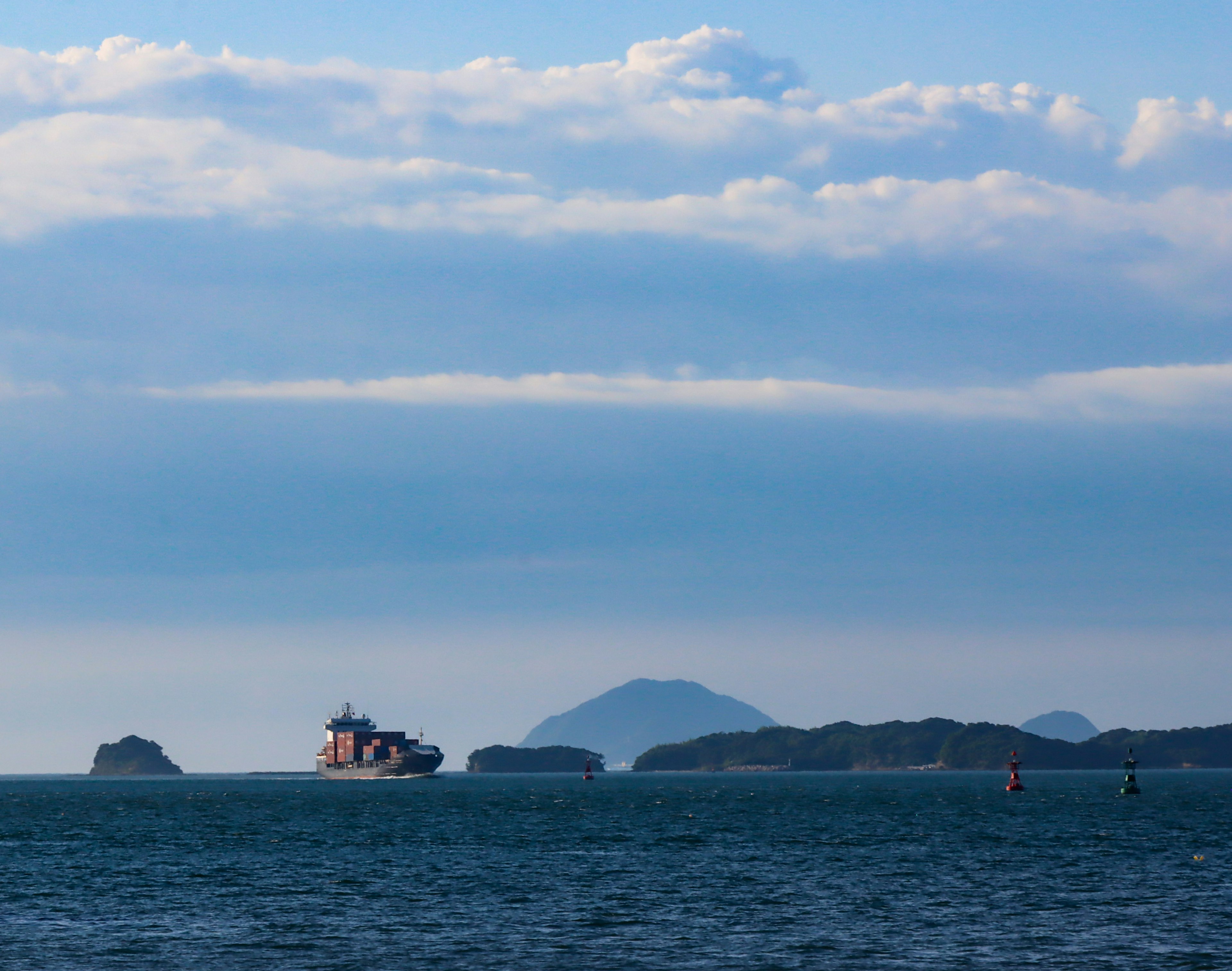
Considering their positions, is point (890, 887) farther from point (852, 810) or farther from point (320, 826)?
point (852, 810)

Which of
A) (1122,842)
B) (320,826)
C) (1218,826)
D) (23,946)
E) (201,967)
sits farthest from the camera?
(320,826)

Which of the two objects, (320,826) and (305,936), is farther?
(320,826)

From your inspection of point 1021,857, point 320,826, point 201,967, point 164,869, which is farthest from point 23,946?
point 320,826

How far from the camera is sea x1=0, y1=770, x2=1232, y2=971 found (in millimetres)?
61531

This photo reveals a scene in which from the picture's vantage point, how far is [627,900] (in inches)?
3221

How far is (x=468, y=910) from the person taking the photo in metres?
77.1

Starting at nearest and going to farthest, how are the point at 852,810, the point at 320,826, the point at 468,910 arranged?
the point at 468,910
the point at 320,826
the point at 852,810

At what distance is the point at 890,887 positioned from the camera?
87.5 meters

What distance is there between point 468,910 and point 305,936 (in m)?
11.7

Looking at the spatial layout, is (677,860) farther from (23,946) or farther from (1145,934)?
(23,946)

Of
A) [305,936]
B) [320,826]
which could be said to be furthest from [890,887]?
[320,826]

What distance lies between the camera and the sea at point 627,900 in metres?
61.5

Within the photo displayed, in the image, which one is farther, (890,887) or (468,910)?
(890,887)

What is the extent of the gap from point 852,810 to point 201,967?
14794cm
